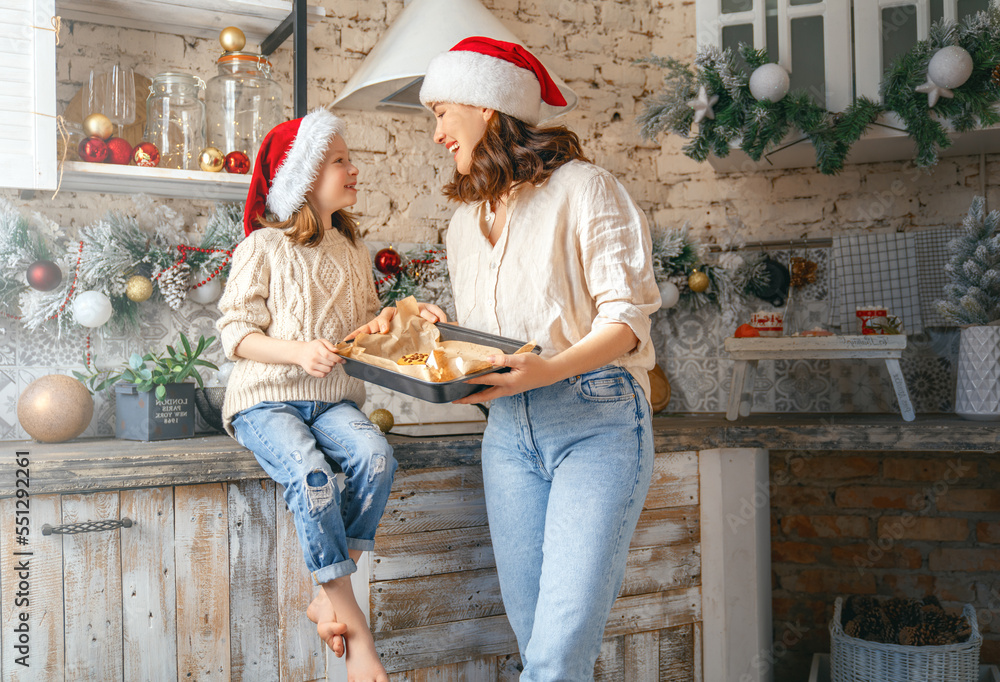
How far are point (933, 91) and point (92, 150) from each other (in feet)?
6.87

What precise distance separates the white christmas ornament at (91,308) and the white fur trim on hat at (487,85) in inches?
39.1

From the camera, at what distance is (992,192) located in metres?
2.33

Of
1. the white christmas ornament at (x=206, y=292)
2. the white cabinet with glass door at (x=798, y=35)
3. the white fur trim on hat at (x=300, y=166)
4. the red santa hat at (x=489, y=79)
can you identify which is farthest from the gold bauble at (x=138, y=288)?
the white cabinet with glass door at (x=798, y=35)

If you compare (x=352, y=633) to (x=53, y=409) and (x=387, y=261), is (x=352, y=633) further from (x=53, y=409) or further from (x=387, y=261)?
(x=387, y=261)

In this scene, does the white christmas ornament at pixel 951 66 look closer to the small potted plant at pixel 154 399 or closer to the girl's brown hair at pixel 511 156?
the girl's brown hair at pixel 511 156

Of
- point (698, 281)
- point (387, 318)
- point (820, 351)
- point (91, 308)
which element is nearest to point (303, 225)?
point (387, 318)

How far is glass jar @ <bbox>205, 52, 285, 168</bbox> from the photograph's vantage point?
77.5 inches

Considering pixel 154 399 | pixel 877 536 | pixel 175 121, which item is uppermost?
pixel 175 121

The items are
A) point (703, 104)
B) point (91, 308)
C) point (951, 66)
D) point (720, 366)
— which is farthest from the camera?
point (720, 366)

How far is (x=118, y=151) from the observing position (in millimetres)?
1781

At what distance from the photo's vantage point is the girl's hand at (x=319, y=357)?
1.37 meters

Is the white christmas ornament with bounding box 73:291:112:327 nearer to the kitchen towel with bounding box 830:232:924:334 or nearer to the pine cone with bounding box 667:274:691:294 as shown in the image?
the pine cone with bounding box 667:274:691:294

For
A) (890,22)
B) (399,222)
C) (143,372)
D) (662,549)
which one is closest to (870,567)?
(662,549)

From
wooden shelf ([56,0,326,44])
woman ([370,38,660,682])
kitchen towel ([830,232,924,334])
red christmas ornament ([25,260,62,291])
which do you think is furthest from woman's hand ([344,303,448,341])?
kitchen towel ([830,232,924,334])
